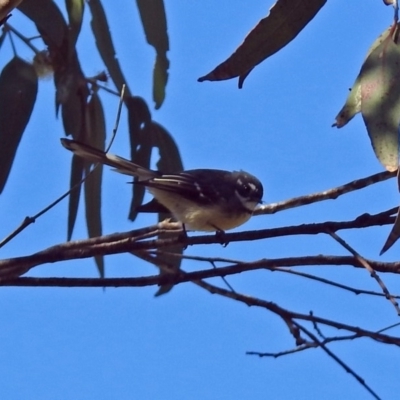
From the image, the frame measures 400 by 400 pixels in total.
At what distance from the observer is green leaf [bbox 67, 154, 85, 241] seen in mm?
1782

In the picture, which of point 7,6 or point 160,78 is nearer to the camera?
point 7,6

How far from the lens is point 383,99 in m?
1.24

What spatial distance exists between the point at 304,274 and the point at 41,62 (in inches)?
33.1

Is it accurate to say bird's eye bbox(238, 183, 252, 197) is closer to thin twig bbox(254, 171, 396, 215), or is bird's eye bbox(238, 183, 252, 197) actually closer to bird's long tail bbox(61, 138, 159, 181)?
bird's long tail bbox(61, 138, 159, 181)

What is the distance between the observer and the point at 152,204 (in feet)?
7.06

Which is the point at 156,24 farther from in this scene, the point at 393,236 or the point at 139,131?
the point at 393,236

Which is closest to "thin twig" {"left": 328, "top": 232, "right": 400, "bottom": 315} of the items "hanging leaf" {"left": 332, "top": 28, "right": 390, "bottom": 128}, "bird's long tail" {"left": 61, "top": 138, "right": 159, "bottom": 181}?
"hanging leaf" {"left": 332, "top": 28, "right": 390, "bottom": 128}

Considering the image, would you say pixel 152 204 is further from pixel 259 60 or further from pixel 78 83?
pixel 259 60

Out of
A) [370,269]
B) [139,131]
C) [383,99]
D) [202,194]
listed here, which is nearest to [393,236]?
[370,269]

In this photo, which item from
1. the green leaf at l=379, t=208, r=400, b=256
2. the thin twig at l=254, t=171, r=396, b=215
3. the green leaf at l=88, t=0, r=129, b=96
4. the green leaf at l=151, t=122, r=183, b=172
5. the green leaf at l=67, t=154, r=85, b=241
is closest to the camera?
the green leaf at l=379, t=208, r=400, b=256

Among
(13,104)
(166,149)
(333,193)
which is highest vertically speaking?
(166,149)

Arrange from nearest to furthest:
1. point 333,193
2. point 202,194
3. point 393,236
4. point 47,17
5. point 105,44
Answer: point 393,236 < point 333,193 < point 47,17 < point 105,44 < point 202,194

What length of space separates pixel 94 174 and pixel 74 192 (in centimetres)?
19

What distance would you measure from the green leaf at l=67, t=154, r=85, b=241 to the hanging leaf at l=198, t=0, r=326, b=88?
55 centimetres
